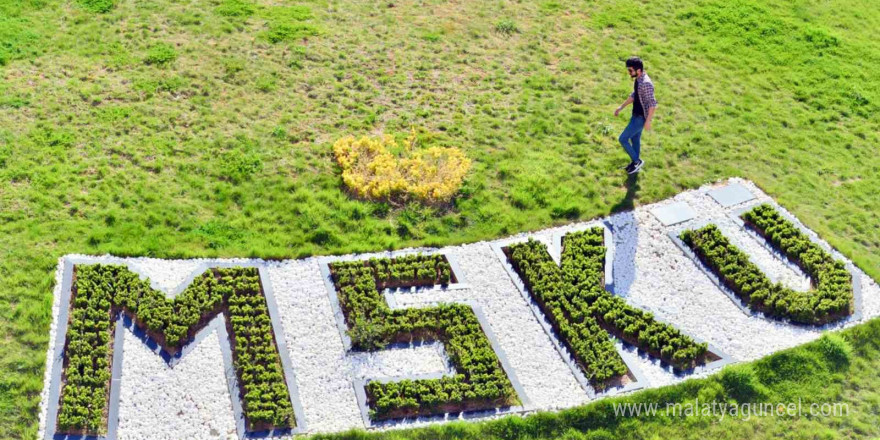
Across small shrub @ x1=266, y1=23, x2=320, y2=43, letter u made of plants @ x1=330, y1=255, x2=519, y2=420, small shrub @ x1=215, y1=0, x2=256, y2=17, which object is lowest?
letter u made of plants @ x1=330, y1=255, x2=519, y2=420

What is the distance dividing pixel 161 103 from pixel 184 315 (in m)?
5.77

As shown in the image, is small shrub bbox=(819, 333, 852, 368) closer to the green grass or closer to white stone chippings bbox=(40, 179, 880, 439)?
white stone chippings bbox=(40, 179, 880, 439)

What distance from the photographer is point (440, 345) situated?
14945 mm

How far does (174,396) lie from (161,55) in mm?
8938

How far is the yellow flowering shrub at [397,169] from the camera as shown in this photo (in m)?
17.3

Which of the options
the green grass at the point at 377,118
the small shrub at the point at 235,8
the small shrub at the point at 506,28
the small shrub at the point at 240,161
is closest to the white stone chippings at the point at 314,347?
the green grass at the point at 377,118

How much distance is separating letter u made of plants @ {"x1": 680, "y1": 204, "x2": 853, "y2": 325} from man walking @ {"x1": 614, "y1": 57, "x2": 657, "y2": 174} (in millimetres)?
2054

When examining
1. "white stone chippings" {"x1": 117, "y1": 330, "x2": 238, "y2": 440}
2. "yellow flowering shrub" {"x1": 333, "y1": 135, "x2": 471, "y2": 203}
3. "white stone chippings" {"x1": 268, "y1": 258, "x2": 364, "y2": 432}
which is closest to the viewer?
"white stone chippings" {"x1": 117, "y1": 330, "x2": 238, "y2": 440}

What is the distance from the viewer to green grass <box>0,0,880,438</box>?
53.7 ft

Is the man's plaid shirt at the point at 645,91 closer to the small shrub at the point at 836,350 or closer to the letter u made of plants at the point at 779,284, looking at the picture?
the letter u made of plants at the point at 779,284

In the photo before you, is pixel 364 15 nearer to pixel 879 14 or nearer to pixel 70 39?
pixel 70 39

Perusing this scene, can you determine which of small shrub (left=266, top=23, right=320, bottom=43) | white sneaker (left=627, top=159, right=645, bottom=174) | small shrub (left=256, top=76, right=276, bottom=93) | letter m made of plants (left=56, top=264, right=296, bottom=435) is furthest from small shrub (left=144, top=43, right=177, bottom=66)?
white sneaker (left=627, top=159, right=645, bottom=174)

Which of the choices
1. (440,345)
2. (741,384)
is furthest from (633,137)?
(440,345)

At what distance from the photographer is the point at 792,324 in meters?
15.7
